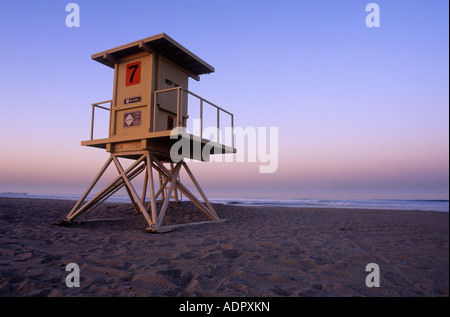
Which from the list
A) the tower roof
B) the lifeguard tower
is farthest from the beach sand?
the tower roof

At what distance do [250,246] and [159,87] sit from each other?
5031mm

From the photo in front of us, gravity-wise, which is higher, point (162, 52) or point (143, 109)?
point (162, 52)

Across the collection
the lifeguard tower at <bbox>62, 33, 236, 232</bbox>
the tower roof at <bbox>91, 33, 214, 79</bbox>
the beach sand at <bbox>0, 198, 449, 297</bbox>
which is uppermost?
the tower roof at <bbox>91, 33, 214, 79</bbox>

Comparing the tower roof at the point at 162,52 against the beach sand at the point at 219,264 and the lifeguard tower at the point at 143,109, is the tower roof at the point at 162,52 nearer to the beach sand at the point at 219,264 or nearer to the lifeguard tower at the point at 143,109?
the lifeguard tower at the point at 143,109

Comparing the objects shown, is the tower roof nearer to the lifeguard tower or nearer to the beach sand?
the lifeguard tower

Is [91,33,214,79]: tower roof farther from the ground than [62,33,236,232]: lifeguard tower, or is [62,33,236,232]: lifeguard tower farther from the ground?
[91,33,214,79]: tower roof

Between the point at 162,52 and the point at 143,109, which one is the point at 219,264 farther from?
the point at 162,52

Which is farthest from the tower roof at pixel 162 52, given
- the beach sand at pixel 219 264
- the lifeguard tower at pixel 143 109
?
the beach sand at pixel 219 264

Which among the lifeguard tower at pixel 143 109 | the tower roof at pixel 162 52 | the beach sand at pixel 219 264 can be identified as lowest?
the beach sand at pixel 219 264

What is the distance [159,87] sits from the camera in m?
7.56

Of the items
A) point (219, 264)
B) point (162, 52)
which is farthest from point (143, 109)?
point (219, 264)
